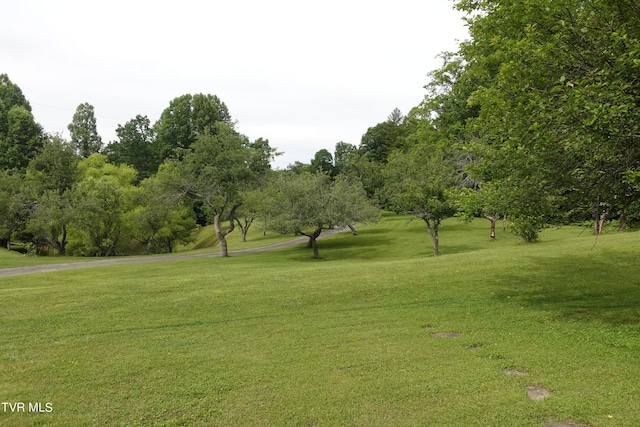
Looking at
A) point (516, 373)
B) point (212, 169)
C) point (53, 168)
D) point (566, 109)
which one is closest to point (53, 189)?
point (53, 168)

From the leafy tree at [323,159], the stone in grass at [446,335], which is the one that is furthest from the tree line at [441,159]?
the leafy tree at [323,159]

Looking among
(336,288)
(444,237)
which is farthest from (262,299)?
(444,237)

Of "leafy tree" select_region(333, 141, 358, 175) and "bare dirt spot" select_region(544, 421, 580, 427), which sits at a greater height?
"leafy tree" select_region(333, 141, 358, 175)

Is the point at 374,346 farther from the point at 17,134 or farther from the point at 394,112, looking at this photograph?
the point at 394,112

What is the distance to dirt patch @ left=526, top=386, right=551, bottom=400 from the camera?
5.23 meters

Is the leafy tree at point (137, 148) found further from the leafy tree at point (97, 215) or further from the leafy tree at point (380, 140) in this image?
the leafy tree at point (380, 140)

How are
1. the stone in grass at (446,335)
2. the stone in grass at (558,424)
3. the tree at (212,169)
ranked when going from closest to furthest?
1. the stone in grass at (558,424)
2. the stone in grass at (446,335)
3. the tree at (212,169)

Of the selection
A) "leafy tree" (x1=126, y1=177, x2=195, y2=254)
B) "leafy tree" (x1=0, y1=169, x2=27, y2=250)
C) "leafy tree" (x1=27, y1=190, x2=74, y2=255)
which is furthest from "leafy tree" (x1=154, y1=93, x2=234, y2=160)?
"leafy tree" (x1=27, y1=190, x2=74, y2=255)

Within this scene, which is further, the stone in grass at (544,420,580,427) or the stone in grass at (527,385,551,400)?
the stone in grass at (527,385,551,400)

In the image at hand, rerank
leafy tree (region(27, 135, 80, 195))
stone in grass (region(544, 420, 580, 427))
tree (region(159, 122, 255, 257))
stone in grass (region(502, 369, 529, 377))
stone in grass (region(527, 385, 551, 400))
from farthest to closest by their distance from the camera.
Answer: leafy tree (region(27, 135, 80, 195)), tree (region(159, 122, 255, 257)), stone in grass (region(502, 369, 529, 377)), stone in grass (region(527, 385, 551, 400)), stone in grass (region(544, 420, 580, 427))

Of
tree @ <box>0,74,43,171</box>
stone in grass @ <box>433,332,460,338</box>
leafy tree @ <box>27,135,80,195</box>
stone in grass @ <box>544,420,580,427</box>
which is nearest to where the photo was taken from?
stone in grass @ <box>544,420,580,427</box>

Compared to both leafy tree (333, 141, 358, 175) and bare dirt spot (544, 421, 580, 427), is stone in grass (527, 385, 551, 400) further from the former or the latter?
leafy tree (333, 141, 358, 175)

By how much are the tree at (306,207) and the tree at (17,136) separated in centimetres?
3768

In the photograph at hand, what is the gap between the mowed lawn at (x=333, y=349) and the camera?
198 inches
